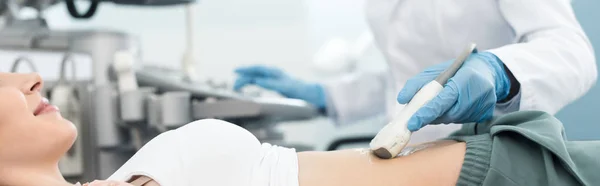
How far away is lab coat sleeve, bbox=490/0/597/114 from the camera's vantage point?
1068 mm

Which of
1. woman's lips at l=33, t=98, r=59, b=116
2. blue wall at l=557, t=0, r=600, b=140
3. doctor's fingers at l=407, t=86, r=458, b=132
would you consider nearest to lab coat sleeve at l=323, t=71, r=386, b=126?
blue wall at l=557, t=0, r=600, b=140

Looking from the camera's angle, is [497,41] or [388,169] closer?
[388,169]

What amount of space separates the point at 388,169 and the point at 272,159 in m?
0.15

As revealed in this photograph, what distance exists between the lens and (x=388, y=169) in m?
A: 0.86

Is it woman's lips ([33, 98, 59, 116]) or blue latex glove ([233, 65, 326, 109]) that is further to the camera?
blue latex glove ([233, 65, 326, 109])

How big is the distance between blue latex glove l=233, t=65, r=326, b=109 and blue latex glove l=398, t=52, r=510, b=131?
0.78 meters

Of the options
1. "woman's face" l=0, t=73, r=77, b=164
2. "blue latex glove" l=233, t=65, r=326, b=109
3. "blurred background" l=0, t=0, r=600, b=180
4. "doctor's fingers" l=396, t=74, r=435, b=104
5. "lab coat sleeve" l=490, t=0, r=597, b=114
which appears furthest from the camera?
"blurred background" l=0, t=0, r=600, b=180

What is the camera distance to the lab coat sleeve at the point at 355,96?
177 centimetres

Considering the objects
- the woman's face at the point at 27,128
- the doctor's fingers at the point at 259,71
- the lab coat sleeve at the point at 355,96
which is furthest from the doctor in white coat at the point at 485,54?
the woman's face at the point at 27,128

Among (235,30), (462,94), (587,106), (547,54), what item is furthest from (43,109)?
(235,30)

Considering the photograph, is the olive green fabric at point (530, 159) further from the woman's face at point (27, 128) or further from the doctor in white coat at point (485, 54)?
the woman's face at point (27, 128)

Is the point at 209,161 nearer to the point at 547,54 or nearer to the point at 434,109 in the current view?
Result: the point at 434,109

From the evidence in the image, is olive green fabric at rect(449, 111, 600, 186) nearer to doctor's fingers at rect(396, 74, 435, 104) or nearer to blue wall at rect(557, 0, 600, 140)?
doctor's fingers at rect(396, 74, 435, 104)

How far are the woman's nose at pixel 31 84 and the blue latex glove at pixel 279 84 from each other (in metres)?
0.90
